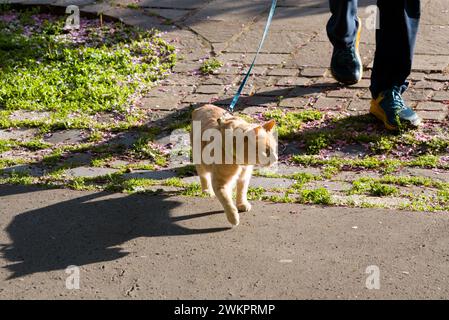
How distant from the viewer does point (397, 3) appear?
19.1 feet

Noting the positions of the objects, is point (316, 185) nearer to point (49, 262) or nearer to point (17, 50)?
point (49, 262)

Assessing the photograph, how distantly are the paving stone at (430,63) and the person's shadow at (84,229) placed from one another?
2801 mm

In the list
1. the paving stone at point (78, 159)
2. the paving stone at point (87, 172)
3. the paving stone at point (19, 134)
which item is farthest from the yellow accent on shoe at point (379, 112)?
the paving stone at point (19, 134)

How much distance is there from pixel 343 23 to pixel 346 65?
1.09 feet

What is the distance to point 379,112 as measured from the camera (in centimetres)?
599

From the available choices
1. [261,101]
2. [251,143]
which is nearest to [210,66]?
[261,101]

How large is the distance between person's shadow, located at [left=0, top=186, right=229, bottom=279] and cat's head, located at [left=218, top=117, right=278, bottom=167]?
0.54 meters

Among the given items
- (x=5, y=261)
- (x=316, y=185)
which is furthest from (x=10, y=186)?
(x=316, y=185)

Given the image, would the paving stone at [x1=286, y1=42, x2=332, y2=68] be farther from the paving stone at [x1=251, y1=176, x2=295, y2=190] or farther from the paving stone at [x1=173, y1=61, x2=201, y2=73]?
the paving stone at [x1=251, y1=176, x2=295, y2=190]

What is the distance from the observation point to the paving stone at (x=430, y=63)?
6.89 meters

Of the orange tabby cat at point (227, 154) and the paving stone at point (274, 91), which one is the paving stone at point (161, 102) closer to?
the paving stone at point (274, 91)

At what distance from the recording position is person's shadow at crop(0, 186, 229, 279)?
4.57 m

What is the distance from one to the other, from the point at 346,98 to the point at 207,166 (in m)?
2.03

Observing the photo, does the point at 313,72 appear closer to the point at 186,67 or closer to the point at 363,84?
the point at 363,84
